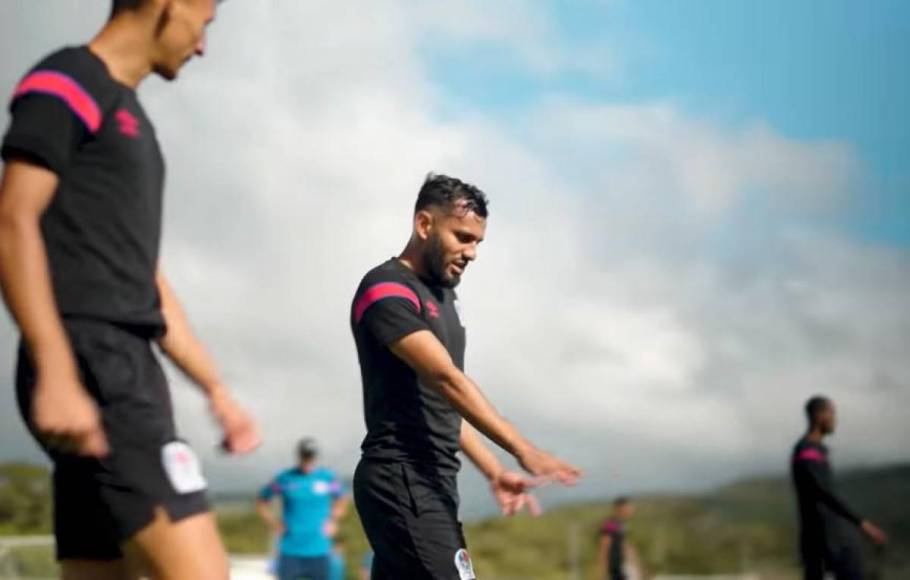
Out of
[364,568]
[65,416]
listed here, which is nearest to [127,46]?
[65,416]

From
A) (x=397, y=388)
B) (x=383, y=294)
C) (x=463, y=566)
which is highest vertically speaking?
(x=383, y=294)

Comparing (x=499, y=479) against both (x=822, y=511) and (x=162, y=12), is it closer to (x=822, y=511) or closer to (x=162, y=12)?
(x=162, y=12)

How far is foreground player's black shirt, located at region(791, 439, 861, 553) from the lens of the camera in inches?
424

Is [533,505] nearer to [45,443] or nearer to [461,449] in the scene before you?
[461,449]

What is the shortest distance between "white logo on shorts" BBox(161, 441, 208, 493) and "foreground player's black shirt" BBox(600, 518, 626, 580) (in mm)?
14340

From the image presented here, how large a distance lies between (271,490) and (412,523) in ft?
25.3

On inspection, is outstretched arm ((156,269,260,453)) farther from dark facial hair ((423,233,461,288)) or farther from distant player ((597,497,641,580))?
distant player ((597,497,641,580))

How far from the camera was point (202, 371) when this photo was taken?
3645mm

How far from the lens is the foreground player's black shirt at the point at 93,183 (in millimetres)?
3186

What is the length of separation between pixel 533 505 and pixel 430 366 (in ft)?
1.83

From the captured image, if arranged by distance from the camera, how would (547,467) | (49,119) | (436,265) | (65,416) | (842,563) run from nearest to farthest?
(65,416), (49,119), (547,467), (436,265), (842,563)

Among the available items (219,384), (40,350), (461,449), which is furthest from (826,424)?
(40,350)

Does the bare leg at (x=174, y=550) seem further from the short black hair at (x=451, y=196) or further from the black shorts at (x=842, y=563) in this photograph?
the black shorts at (x=842, y=563)

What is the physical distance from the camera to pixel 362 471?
546 cm
